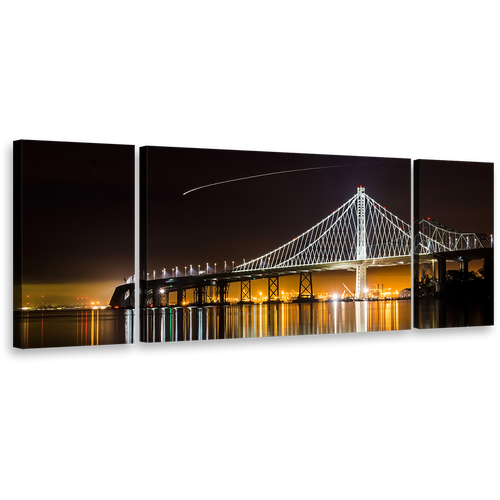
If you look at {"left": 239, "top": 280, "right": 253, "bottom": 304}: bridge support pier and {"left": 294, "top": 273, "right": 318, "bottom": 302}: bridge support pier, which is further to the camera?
{"left": 239, "top": 280, "right": 253, "bottom": 304}: bridge support pier

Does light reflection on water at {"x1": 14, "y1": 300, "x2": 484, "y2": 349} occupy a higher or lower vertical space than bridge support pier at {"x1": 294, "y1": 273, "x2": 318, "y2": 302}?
lower

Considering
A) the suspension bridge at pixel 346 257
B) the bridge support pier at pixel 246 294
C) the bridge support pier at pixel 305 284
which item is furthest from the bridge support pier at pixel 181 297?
the bridge support pier at pixel 305 284

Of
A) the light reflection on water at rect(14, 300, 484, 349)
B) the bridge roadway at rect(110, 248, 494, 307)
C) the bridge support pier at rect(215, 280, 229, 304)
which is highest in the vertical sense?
the bridge roadway at rect(110, 248, 494, 307)

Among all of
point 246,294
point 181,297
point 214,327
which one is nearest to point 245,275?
point 181,297

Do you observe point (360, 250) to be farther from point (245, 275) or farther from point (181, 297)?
point (181, 297)

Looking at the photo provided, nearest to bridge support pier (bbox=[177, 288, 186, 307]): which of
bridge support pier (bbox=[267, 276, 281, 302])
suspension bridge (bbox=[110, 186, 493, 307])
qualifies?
suspension bridge (bbox=[110, 186, 493, 307])

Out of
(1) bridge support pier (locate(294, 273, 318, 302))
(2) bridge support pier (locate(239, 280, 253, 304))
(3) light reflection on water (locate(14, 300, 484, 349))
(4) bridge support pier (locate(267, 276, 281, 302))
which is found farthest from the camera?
(2) bridge support pier (locate(239, 280, 253, 304))

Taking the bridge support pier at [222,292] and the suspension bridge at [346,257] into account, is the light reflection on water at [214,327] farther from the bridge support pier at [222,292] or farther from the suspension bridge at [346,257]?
the bridge support pier at [222,292]

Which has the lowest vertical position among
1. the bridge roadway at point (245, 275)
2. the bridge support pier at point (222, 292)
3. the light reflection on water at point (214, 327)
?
the light reflection on water at point (214, 327)

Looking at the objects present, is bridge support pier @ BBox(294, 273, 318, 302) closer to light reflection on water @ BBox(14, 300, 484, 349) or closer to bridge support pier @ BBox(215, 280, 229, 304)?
light reflection on water @ BBox(14, 300, 484, 349)
